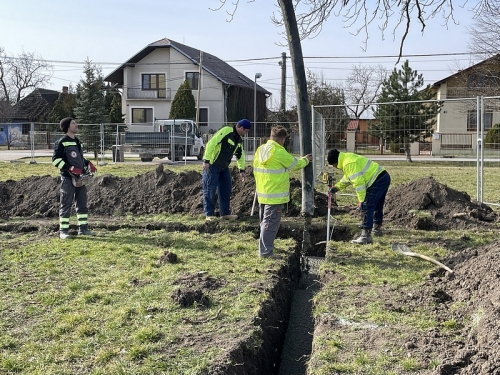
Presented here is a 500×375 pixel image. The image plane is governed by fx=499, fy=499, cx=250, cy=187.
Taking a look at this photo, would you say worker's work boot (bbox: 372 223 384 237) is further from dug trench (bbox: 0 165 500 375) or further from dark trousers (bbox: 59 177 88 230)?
dark trousers (bbox: 59 177 88 230)

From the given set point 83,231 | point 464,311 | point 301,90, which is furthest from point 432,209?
point 83,231

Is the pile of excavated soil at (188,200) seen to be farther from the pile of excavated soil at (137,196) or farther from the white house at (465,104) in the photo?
the white house at (465,104)

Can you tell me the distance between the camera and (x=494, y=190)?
1272 centimetres

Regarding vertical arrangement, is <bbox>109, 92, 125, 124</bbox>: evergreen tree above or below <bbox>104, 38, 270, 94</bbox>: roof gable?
below

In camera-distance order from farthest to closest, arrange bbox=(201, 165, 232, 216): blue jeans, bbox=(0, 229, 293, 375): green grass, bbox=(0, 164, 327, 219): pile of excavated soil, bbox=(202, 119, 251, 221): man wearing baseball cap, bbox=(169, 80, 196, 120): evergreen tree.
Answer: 1. bbox=(169, 80, 196, 120): evergreen tree
2. bbox=(0, 164, 327, 219): pile of excavated soil
3. bbox=(201, 165, 232, 216): blue jeans
4. bbox=(202, 119, 251, 221): man wearing baseball cap
5. bbox=(0, 229, 293, 375): green grass

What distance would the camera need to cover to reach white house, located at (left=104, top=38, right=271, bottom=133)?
135 ft

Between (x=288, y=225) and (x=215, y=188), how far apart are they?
57.1 inches

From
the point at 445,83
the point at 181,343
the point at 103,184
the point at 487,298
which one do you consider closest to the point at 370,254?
the point at 487,298

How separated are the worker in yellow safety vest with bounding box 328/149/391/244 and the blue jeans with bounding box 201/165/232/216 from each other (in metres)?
2.36

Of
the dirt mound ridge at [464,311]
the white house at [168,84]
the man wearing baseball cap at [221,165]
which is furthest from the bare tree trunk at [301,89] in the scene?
the white house at [168,84]

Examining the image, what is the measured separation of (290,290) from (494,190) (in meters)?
8.84

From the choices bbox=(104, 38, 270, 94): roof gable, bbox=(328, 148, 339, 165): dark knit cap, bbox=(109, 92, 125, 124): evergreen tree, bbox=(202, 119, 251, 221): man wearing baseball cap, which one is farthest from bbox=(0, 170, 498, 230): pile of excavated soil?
bbox=(109, 92, 125, 124): evergreen tree

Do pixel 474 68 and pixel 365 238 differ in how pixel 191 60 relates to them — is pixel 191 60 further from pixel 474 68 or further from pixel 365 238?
pixel 365 238

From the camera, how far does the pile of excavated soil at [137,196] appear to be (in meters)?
9.93
